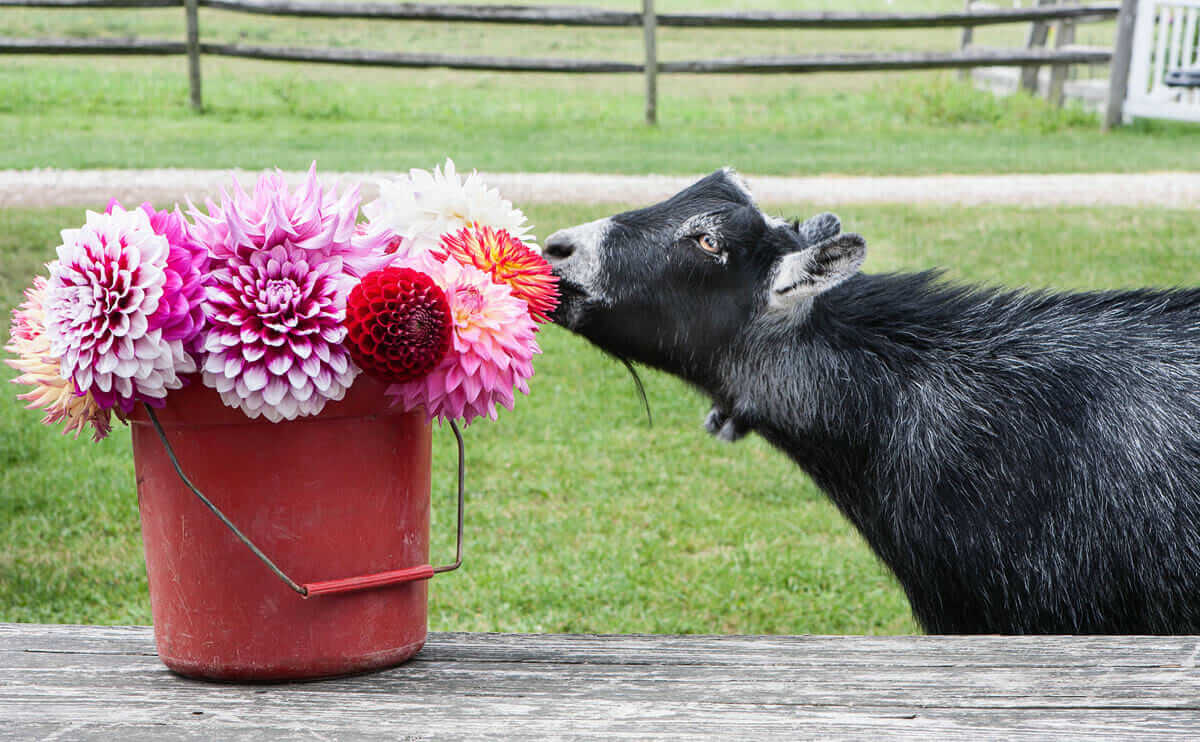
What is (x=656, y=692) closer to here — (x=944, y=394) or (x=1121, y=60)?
(x=944, y=394)

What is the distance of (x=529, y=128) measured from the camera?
12.5 meters

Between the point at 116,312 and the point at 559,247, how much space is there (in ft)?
4.01

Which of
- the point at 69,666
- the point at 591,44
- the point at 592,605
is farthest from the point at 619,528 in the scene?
the point at 591,44

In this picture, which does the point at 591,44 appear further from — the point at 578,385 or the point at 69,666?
the point at 69,666

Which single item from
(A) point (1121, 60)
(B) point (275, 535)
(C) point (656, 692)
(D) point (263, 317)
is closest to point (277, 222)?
(D) point (263, 317)

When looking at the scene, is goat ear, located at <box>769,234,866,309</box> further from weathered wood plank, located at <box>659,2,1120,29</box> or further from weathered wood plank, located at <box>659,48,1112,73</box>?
weathered wood plank, located at <box>659,2,1120,29</box>

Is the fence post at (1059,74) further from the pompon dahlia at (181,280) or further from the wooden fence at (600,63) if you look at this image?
the pompon dahlia at (181,280)

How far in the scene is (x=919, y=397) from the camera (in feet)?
8.23

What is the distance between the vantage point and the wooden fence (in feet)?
40.1

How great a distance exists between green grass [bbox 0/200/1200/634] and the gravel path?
181 centimetres

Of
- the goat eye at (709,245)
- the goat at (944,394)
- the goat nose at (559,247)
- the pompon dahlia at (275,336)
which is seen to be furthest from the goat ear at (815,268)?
the pompon dahlia at (275,336)

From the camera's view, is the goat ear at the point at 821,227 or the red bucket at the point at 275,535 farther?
the goat ear at the point at 821,227

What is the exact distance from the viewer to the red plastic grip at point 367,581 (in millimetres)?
Result: 1597

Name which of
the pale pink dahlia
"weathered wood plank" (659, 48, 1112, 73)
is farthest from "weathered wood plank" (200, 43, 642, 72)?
the pale pink dahlia
